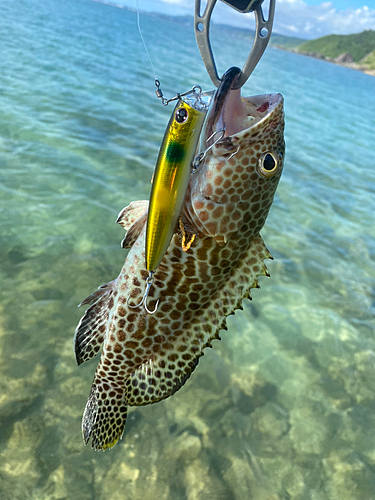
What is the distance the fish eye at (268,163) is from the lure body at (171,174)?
694 mm

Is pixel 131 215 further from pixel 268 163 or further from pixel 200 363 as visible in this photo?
pixel 200 363

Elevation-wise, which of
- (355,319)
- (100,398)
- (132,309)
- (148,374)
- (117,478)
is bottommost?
(117,478)

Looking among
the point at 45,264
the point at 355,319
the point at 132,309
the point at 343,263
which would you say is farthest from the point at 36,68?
the point at 132,309

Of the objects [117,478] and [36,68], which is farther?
[36,68]

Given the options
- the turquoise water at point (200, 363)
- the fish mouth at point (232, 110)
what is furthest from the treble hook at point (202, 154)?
the turquoise water at point (200, 363)

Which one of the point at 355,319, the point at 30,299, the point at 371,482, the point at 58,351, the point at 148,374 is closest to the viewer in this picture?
the point at 148,374

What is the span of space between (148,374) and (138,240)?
115 centimetres

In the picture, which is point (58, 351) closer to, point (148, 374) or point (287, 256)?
point (148, 374)

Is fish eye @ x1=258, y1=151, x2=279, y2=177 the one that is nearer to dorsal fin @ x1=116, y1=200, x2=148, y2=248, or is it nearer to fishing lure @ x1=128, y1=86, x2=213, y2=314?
fishing lure @ x1=128, y1=86, x2=213, y2=314

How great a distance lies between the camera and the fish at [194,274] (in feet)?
9.23

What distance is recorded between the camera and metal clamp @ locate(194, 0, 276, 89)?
2320mm

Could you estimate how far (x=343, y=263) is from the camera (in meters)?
10.0

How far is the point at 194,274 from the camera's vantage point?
3098 millimetres

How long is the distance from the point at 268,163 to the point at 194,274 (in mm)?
977
